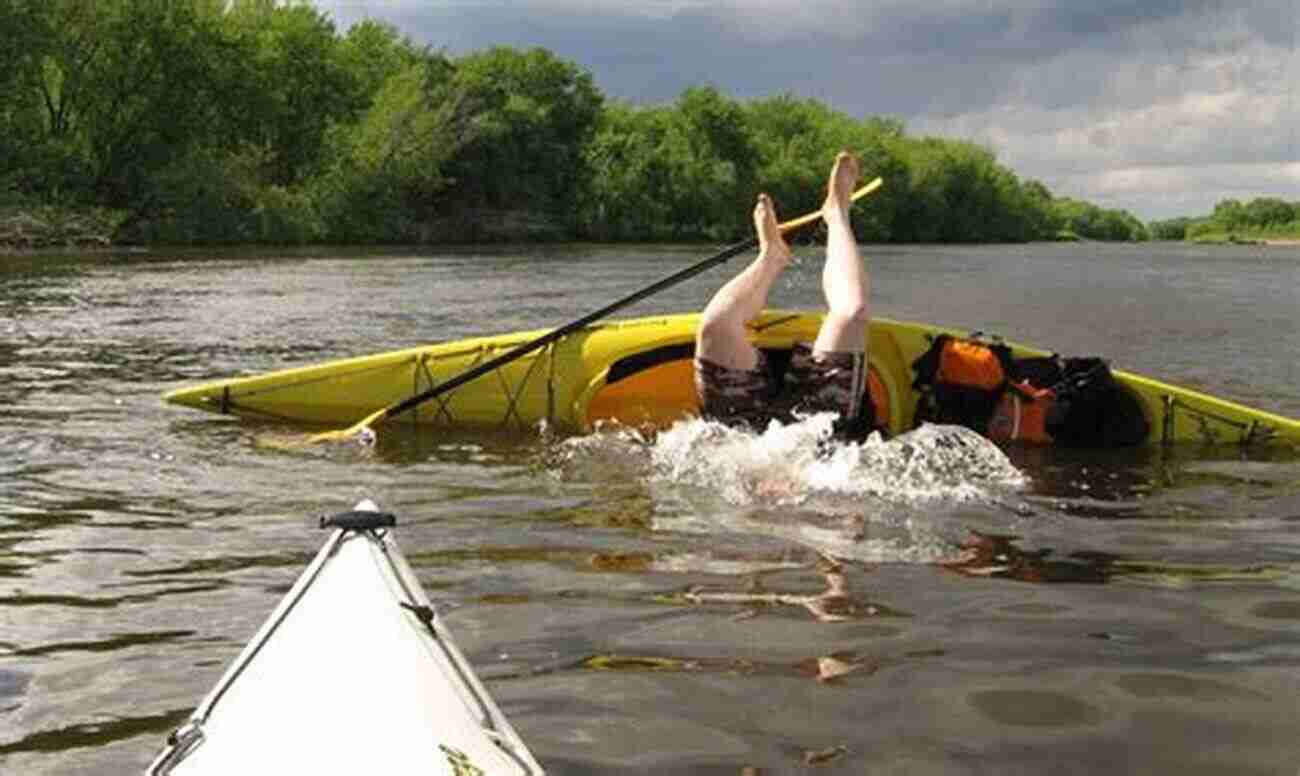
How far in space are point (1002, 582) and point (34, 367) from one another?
1062cm

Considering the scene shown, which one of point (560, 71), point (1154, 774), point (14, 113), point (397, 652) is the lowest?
point (1154, 774)

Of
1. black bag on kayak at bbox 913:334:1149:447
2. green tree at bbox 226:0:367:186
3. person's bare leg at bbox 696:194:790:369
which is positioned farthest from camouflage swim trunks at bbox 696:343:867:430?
green tree at bbox 226:0:367:186

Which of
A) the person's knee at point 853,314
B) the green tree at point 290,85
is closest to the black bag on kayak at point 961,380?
the person's knee at point 853,314

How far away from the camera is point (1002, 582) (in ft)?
18.2

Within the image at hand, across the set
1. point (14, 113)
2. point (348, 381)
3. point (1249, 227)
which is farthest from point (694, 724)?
point (1249, 227)

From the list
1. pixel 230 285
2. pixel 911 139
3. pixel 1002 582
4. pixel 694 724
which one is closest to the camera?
pixel 694 724

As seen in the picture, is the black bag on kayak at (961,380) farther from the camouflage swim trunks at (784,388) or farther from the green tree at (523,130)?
the green tree at (523,130)

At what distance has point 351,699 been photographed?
2877 millimetres

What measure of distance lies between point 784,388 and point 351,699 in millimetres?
5885

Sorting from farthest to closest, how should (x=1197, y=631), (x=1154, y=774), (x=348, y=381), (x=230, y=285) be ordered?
(x=230, y=285) → (x=348, y=381) → (x=1197, y=631) → (x=1154, y=774)

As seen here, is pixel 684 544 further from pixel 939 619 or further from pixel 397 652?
pixel 397 652

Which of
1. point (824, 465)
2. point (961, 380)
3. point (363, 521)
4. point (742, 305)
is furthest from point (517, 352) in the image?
point (363, 521)

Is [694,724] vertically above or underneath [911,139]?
underneath

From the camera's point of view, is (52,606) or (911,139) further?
(911,139)
